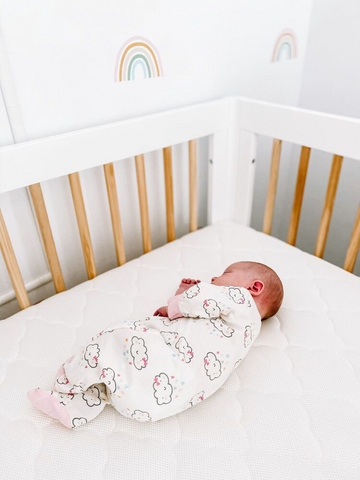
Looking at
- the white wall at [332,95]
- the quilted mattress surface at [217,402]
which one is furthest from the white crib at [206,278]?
the white wall at [332,95]

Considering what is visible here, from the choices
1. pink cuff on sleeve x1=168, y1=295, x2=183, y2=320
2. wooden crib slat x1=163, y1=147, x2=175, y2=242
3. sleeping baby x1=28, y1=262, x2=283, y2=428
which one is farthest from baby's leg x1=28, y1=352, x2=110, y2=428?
wooden crib slat x1=163, y1=147, x2=175, y2=242

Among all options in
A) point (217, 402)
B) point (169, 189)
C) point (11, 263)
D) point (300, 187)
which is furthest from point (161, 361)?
point (300, 187)

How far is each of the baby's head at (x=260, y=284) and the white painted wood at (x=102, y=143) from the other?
15.4 inches

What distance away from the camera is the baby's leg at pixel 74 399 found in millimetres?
630

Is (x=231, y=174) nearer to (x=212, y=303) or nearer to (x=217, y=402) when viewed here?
(x=212, y=303)

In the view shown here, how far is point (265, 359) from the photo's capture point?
76 centimetres

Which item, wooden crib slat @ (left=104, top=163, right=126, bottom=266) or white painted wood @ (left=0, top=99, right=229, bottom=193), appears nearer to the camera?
white painted wood @ (left=0, top=99, right=229, bottom=193)

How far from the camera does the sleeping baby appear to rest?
64 cm

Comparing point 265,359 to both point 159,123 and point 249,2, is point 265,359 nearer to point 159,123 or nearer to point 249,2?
point 159,123

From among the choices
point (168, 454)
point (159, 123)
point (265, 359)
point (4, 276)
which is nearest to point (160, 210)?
point (159, 123)

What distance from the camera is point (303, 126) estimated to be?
3.13ft

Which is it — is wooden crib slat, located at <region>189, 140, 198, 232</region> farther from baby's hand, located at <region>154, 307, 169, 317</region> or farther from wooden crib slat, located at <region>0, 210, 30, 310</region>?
wooden crib slat, located at <region>0, 210, 30, 310</region>

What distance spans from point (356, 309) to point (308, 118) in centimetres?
48

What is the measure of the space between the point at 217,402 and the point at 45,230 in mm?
532
